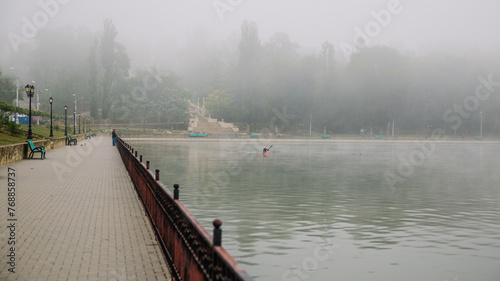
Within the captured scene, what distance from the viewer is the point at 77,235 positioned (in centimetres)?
976

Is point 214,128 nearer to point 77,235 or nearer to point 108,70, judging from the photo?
point 108,70

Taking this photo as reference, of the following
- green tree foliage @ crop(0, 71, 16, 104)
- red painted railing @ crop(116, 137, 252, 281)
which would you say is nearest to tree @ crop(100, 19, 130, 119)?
green tree foliage @ crop(0, 71, 16, 104)

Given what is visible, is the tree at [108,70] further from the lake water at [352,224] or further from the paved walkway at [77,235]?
the paved walkway at [77,235]

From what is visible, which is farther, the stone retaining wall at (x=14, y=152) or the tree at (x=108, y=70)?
the tree at (x=108, y=70)

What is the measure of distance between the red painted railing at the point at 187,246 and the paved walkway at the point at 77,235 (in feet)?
1.30

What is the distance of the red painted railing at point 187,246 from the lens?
4.21 m

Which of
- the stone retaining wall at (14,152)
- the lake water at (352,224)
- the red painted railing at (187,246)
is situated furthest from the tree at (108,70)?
the red painted railing at (187,246)

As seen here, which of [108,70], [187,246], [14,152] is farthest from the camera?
[108,70]

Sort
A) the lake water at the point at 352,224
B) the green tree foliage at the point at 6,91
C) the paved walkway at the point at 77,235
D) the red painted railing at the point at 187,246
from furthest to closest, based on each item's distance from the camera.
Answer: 1. the green tree foliage at the point at 6,91
2. the lake water at the point at 352,224
3. the paved walkway at the point at 77,235
4. the red painted railing at the point at 187,246

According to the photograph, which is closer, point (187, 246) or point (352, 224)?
point (187, 246)

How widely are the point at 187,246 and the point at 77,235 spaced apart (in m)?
4.72

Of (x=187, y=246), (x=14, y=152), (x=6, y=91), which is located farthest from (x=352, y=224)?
(x=6, y=91)

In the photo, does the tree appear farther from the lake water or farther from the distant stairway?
the lake water

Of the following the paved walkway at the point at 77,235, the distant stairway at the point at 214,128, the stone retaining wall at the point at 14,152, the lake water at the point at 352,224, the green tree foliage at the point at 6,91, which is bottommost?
the lake water at the point at 352,224
